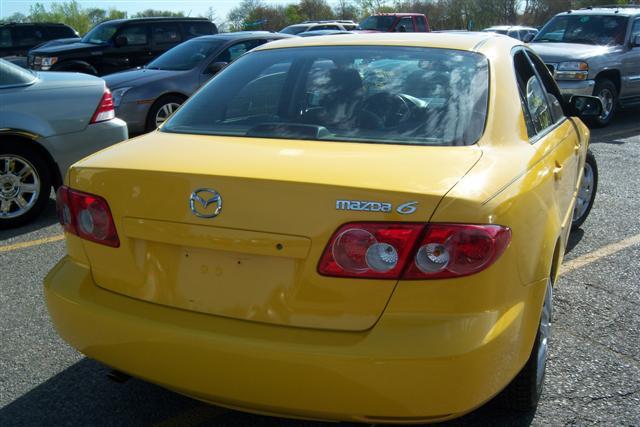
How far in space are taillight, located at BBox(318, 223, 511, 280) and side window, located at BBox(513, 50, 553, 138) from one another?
3.52ft

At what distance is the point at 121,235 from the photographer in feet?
8.48

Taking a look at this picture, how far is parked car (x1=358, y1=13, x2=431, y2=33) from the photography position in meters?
21.4

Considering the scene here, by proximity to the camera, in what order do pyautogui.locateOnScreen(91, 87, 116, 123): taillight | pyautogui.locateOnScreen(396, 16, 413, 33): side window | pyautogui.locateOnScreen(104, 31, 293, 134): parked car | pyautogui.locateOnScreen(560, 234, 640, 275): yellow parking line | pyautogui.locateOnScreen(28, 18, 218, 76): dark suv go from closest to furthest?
pyautogui.locateOnScreen(560, 234, 640, 275): yellow parking line → pyautogui.locateOnScreen(91, 87, 116, 123): taillight → pyautogui.locateOnScreen(104, 31, 293, 134): parked car → pyautogui.locateOnScreen(28, 18, 218, 76): dark suv → pyautogui.locateOnScreen(396, 16, 413, 33): side window

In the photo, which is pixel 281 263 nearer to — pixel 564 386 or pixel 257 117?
pixel 257 117

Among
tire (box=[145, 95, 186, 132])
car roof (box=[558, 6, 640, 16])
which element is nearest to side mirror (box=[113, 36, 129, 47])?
tire (box=[145, 95, 186, 132])

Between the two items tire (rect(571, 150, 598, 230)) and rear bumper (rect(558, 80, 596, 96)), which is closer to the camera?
tire (rect(571, 150, 598, 230))

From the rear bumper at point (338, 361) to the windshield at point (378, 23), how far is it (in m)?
20.0

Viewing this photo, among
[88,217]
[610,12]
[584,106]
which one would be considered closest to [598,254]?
[584,106]

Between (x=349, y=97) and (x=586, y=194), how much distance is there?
3.06 metres

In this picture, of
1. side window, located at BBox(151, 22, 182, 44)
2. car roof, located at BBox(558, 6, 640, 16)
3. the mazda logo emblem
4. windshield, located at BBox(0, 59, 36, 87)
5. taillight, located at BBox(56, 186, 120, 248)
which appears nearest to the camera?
the mazda logo emblem

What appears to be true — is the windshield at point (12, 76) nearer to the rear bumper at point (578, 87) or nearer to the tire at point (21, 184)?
the tire at point (21, 184)

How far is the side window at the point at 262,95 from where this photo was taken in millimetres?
3379

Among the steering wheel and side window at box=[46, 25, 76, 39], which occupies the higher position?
the steering wheel

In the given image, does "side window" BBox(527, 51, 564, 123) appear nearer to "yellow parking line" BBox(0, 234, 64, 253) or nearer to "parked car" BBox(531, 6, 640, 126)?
"yellow parking line" BBox(0, 234, 64, 253)
